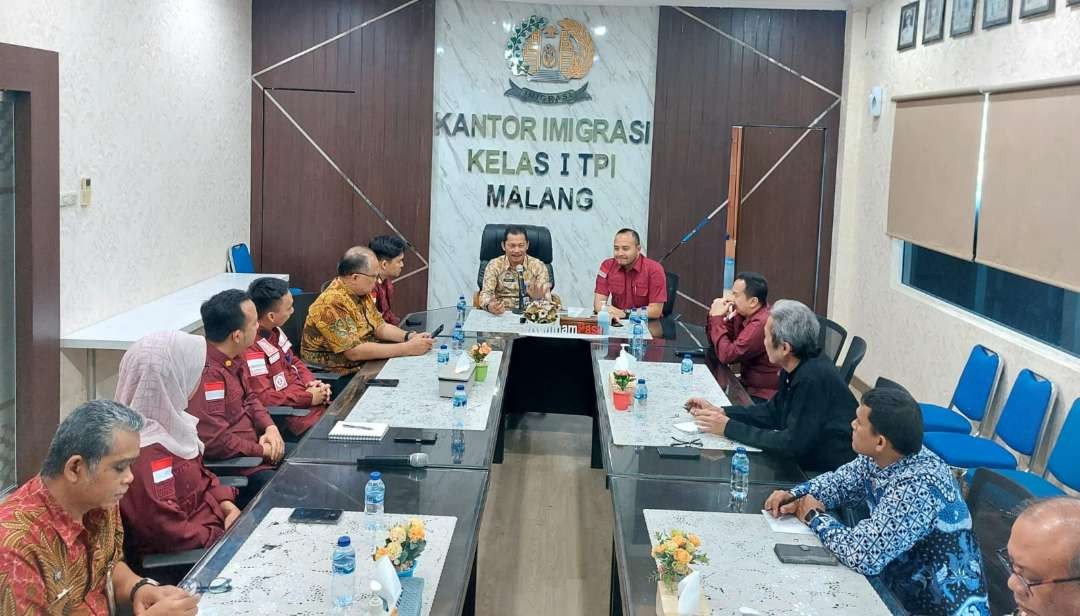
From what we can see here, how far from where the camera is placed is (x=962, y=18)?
6438 millimetres

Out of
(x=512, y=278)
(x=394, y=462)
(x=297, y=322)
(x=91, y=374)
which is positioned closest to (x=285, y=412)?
(x=394, y=462)

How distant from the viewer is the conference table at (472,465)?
9.33 ft

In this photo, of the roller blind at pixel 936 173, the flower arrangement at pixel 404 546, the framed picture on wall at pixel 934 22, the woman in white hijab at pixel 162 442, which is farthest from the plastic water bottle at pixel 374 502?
the framed picture on wall at pixel 934 22

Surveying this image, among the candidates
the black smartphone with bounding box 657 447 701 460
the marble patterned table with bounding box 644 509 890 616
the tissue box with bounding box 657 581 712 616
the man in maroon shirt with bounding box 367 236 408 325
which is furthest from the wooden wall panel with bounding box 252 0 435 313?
the tissue box with bounding box 657 581 712 616

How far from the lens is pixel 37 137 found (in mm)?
5055

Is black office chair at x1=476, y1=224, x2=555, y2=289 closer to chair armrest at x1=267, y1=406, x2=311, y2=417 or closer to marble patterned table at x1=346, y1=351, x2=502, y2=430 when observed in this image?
marble patterned table at x1=346, y1=351, x2=502, y2=430

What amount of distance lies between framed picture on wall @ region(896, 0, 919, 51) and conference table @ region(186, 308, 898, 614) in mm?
3255


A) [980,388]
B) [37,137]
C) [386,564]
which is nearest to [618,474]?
[386,564]

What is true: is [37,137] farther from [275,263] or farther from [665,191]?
[665,191]

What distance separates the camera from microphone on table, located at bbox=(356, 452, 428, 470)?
11.5 ft

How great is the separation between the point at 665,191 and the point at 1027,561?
7.01 m

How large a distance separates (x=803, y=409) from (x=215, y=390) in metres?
2.18

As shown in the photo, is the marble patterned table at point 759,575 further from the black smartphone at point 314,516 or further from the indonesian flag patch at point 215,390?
the indonesian flag patch at point 215,390

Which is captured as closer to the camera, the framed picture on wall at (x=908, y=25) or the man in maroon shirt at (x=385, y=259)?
the man in maroon shirt at (x=385, y=259)
